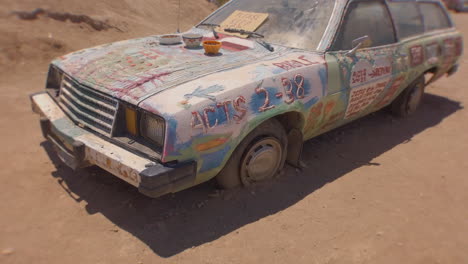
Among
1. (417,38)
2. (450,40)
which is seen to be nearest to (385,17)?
(417,38)

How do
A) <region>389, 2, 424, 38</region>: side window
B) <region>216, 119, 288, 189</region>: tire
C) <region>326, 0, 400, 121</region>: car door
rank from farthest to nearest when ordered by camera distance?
<region>389, 2, 424, 38</region>: side window < <region>326, 0, 400, 121</region>: car door < <region>216, 119, 288, 189</region>: tire

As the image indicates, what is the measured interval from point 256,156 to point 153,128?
3.05 ft

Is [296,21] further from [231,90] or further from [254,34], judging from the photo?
[231,90]

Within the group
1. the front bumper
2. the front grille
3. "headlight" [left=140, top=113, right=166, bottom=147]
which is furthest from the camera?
the front grille

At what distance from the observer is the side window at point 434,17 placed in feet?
15.8

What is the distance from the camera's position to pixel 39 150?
150 inches

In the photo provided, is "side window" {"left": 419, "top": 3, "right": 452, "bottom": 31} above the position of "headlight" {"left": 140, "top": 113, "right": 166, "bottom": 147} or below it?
above

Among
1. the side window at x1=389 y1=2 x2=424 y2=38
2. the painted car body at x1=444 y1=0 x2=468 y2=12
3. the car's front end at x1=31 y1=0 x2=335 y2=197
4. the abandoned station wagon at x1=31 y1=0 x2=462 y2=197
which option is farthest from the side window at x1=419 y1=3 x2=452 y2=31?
the painted car body at x1=444 y1=0 x2=468 y2=12

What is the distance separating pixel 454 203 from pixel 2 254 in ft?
11.8

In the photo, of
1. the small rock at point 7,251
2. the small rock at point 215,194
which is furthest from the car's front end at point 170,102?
the small rock at point 7,251

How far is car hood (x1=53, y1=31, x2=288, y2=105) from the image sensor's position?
107 inches

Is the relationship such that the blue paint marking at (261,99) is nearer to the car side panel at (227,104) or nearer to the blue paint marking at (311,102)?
the car side panel at (227,104)

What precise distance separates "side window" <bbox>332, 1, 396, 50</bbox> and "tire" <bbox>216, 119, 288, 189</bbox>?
3.34ft

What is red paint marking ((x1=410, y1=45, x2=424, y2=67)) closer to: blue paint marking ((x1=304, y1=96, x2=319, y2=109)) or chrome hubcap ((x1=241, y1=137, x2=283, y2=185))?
blue paint marking ((x1=304, y1=96, x2=319, y2=109))
